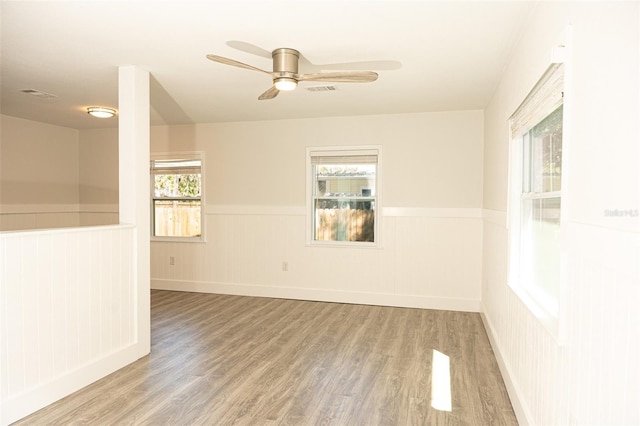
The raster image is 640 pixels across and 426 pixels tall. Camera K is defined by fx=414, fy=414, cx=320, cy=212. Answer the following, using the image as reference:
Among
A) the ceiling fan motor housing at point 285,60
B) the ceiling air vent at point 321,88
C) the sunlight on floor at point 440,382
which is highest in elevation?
the ceiling air vent at point 321,88

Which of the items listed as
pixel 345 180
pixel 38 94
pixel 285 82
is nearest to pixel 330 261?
pixel 345 180

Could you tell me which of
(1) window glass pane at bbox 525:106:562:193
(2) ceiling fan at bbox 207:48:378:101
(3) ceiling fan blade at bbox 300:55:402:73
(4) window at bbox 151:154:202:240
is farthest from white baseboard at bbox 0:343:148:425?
(1) window glass pane at bbox 525:106:562:193

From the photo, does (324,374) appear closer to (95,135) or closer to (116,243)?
(116,243)

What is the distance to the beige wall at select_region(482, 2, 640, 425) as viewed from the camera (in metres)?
1.13

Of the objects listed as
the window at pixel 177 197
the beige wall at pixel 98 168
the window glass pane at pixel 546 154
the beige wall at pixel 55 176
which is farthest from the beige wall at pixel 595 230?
the beige wall at pixel 55 176

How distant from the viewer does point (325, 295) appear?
216 inches

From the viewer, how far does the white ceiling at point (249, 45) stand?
2398mm

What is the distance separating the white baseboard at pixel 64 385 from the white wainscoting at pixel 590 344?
2836 millimetres

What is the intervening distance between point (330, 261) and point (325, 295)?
1.49 ft

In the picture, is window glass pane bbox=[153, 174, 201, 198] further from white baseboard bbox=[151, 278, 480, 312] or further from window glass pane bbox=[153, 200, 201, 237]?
white baseboard bbox=[151, 278, 480, 312]

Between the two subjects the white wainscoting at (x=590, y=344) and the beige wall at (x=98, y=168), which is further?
the beige wall at (x=98, y=168)

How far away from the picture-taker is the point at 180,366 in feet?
10.6

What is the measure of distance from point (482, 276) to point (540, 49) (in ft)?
10.7

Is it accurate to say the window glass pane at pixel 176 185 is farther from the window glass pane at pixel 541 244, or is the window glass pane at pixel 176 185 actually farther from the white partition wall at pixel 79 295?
the window glass pane at pixel 541 244
